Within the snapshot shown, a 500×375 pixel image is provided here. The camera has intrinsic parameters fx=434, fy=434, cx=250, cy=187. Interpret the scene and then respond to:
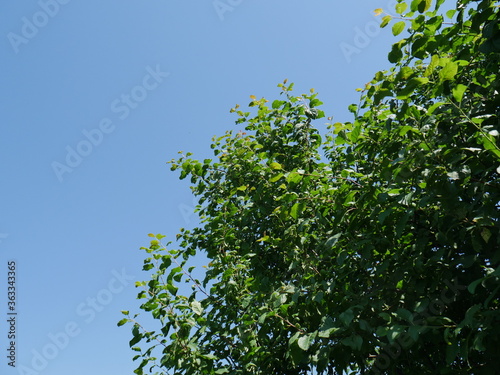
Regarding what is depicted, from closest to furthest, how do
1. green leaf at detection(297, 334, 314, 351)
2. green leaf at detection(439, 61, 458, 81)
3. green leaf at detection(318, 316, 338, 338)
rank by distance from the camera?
green leaf at detection(439, 61, 458, 81), green leaf at detection(318, 316, 338, 338), green leaf at detection(297, 334, 314, 351)

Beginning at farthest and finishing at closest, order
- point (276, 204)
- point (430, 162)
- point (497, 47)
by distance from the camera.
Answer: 1. point (276, 204)
2. point (430, 162)
3. point (497, 47)

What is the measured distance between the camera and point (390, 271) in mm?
3383

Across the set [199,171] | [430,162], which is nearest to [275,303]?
[430,162]

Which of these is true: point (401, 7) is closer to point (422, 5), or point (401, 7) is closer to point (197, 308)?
point (422, 5)

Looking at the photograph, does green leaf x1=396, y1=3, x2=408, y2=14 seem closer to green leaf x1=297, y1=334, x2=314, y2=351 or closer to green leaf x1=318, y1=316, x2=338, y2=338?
green leaf x1=318, y1=316, x2=338, y2=338

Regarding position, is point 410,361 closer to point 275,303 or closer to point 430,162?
point 275,303

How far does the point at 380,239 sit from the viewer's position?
3.12m

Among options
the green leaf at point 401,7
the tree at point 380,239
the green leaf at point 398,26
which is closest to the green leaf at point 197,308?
the tree at point 380,239

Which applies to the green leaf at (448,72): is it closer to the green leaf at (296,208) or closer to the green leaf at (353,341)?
the green leaf at (296,208)

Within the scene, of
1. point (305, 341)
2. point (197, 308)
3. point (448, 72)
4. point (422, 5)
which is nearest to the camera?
point (448, 72)

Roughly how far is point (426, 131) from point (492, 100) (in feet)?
1.52

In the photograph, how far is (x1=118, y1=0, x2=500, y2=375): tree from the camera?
2.61 meters

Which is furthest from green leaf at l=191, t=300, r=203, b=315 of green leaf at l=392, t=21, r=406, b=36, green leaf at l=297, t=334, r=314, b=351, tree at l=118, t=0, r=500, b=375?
green leaf at l=392, t=21, r=406, b=36

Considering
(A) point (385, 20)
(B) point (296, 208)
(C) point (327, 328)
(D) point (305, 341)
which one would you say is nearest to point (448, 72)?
(A) point (385, 20)
